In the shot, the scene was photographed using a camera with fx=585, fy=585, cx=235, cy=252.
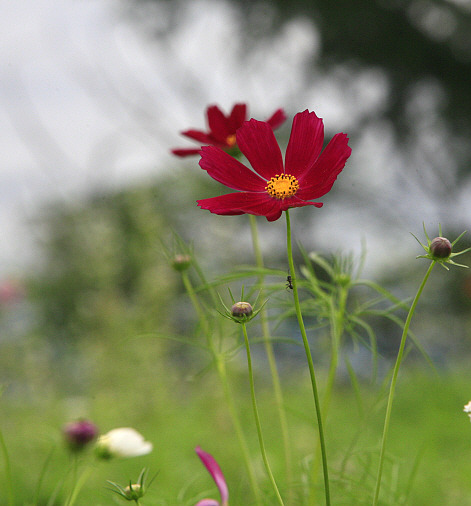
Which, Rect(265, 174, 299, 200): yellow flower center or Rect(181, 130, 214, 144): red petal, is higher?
Rect(181, 130, 214, 144): red petal

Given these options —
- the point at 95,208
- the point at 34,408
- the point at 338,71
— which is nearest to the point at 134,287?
the point at 95,208

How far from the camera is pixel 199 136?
21.9 inches

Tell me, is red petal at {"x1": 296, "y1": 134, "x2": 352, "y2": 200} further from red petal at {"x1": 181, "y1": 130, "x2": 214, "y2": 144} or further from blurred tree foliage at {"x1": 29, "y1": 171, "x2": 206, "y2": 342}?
blurred tree foliage at {"x1": 29, "y1": 171, "x2": 206, "y2": 342}

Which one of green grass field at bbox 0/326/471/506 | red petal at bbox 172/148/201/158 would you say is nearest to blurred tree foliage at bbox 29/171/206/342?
green grass field at bbox 0/326/471/506

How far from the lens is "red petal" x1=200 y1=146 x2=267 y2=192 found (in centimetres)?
34

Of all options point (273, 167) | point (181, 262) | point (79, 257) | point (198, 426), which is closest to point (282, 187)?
point (273, 167)

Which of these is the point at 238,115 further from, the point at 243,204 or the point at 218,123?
the point at 243,204

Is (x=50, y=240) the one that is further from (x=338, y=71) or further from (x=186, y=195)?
(x=338, y=71)

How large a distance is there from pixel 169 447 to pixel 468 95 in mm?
1556

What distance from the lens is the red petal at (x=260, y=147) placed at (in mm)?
358

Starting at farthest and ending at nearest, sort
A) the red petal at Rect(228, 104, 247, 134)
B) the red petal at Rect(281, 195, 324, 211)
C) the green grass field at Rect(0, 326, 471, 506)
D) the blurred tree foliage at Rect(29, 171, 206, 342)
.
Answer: the blurred tree foliage at Rect(29, 171, 206, 342) → the green grass field at Rect(0, 326, 471, 506) → the red petal at Rect(228, 104, 247, 134) → the red petal at Rect(281, 195, 324, 211)

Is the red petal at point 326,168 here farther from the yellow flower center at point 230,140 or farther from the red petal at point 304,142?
the yellow flower center at point 230,140

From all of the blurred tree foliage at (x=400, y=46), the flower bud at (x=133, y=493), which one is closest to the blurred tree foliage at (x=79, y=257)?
the blurred tree foliage at (x=400, y=46)

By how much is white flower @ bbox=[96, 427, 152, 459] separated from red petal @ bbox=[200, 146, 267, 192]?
22 cm
